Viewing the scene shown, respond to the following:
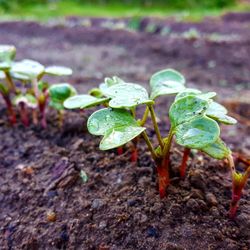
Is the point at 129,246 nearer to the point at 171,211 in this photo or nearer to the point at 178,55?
the point at 171,211

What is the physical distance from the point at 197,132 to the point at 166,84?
24 cm

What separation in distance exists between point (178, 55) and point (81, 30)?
171 centimetres

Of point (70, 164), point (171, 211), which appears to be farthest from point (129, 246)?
point (70, 164)

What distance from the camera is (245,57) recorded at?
147 inches

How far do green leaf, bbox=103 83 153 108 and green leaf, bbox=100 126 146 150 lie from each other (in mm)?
58

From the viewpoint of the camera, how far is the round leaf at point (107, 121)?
998mm

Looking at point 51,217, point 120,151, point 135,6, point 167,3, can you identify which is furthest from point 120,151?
point 167,3

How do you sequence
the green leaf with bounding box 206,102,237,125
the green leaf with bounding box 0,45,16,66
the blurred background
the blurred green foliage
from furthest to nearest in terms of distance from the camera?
the blurred green foliage
the blurred background
the green leaf with bounding box 0,45,16,66
the green leaf with bounding box 206,102,237,125

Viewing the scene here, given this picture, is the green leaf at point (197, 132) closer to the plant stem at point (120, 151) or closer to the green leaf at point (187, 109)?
the green leaf at point (187, 109)

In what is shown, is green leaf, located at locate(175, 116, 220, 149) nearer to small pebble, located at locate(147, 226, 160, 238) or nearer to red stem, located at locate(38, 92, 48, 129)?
small pebble, located at locate(147, 226, 160, 238)

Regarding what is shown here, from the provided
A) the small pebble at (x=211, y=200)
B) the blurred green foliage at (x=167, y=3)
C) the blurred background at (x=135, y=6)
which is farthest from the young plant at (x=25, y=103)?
the blurred green foliage at (x=167, y=3)

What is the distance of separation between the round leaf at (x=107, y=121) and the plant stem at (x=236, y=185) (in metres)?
0.29

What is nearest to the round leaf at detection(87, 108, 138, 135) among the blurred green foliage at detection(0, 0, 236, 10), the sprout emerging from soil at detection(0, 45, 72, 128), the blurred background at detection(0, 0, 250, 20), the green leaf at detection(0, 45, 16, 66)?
the sprout emerging from soil at detection(0, 45, 72, 128)

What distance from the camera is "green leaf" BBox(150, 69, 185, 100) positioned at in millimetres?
1073
